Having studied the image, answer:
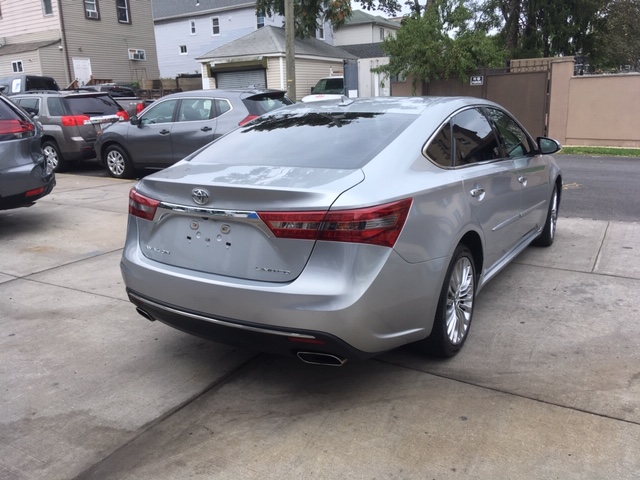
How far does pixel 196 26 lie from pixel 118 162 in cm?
3421

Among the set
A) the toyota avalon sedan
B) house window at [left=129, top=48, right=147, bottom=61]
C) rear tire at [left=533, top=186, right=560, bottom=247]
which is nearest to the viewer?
the toyota avalon sedan

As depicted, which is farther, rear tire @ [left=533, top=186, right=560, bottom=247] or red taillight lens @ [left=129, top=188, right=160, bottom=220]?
rear tire @ [left=533, top=186, right=560, bottom=247]

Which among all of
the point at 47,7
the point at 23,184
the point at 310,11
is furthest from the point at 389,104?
the point at 310,11

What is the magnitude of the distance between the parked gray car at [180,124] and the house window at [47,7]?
2056 cm

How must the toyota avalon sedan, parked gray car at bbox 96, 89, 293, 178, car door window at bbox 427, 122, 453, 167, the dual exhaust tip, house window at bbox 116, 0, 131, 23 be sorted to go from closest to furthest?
the toyota avalon sedan, the dual exhaust tip, car door window at bbox 427, 122, 453, 167, parked gray car at bbox 96, 89, 293, 178, house window at bbox 116, 0, 131, 23

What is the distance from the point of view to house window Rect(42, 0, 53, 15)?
27.9 metres

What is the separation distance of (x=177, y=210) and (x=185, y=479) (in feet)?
4.64

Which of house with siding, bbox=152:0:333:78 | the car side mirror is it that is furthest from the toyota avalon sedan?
house with siding, bbox=152:0:333:78

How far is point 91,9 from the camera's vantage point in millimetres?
29047

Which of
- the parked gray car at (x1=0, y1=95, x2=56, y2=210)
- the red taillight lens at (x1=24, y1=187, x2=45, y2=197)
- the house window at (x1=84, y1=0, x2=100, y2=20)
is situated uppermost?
the house window at (x1=84, y1=0, x2=100, y2=20)

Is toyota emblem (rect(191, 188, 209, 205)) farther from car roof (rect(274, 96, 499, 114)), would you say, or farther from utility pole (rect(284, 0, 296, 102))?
utility pole (rect(284, 0, 296, 102))

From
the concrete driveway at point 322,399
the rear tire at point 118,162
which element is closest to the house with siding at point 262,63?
the rear tire at point 118,162

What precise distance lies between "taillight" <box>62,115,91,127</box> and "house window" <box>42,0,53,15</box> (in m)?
19.6

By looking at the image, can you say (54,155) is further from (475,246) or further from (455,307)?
(455,307)
